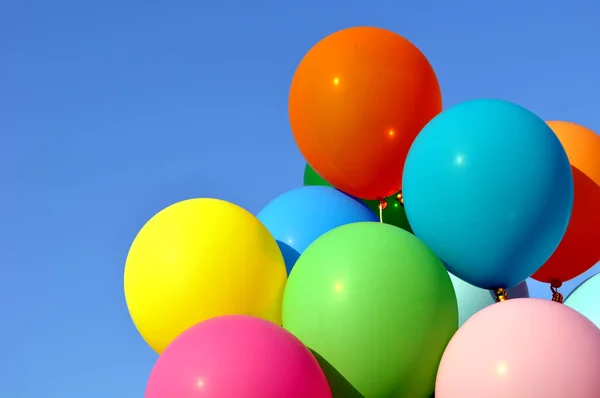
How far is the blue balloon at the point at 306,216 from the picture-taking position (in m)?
5.75

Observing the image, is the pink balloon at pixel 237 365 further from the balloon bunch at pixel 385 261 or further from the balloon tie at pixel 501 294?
the balloon tie at pixel 501 294

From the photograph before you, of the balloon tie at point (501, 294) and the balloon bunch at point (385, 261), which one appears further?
the balloon tie at point (501, 294)

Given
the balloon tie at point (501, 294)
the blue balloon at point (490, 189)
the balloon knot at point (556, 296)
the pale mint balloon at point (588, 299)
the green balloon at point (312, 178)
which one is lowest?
the balloon knot at point (556, 296)

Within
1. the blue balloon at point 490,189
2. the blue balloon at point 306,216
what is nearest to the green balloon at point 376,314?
the blue balloon at point 490,189

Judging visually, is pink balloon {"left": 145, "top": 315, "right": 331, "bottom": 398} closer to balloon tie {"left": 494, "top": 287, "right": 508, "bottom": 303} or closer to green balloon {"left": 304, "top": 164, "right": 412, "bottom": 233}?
balloon tie {"left": 494, "top": 287, "right": 508, "bottom": 303}

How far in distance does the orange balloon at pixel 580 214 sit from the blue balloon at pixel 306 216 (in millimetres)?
1458

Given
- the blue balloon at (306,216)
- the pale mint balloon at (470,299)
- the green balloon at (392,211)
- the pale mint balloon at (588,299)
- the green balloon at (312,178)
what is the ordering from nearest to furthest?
the pale mint balloon at (588,299) < the blue balloon at (306,216) < the pale mint balloon at (470,299) < the green balloon at (392,211) < the green balloon at (312,178)

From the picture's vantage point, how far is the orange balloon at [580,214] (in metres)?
5.80

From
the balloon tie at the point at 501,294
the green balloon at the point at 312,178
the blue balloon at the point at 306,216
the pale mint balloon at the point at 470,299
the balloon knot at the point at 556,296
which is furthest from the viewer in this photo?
the green balloon at the point at 312,178

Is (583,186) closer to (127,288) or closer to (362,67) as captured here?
(362,67)

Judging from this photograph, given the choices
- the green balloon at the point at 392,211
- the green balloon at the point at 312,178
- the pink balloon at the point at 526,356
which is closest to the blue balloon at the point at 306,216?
the green balloon at the point at 392,211

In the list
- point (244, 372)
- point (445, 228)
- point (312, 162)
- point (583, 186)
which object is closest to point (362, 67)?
point (312, 162)

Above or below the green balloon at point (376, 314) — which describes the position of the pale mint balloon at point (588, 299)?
below

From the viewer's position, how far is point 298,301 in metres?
4.61
